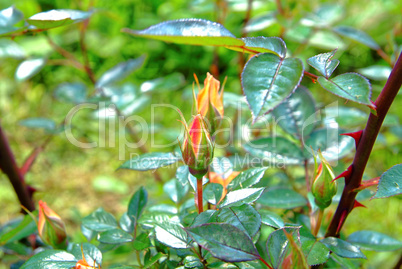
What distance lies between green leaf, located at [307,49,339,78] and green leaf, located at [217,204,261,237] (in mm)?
135

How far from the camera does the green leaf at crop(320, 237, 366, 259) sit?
1.21ft

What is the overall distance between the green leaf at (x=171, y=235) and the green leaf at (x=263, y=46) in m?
0.18

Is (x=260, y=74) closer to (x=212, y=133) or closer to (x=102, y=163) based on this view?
(x=212, y=133)

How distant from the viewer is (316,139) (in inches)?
20.7

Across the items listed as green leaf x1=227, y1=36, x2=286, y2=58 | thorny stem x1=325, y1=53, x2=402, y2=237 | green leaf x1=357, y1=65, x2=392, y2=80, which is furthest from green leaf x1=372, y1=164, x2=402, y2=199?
green leaf x1=357, y1=65, x2=392, y2=80

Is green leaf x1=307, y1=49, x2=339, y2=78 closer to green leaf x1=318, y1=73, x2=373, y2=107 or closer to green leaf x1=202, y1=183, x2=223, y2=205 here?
green leaf x1=318, y1=73, x2=373, y2=107

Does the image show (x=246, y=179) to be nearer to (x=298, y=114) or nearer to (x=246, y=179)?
(x=246, y=179)

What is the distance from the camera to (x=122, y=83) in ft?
4.32

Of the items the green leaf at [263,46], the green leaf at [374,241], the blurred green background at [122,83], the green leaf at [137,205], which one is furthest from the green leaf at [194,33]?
the blurred green background at [122,83]

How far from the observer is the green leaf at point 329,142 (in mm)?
508

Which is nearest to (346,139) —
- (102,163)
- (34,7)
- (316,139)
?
(316,139)

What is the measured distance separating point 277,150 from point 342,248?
0.16 m

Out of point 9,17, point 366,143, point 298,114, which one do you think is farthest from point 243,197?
point 9,17

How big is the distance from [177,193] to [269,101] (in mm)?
253
